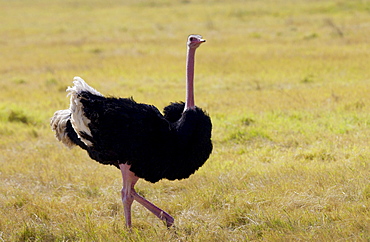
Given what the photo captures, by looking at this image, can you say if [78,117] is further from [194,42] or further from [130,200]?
[194,42]

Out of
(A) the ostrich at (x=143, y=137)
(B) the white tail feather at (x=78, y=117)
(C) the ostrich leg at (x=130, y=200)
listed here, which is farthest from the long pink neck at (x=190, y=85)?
(B) the white tail feather at (x=78, y=117)

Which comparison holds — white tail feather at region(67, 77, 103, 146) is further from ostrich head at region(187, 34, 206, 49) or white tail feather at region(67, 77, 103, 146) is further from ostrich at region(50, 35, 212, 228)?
ostrich head at region(187, 34, 206, 49)

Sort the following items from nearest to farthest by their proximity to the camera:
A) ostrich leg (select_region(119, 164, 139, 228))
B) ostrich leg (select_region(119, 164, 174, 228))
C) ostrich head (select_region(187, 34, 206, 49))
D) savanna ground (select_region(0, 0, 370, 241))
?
1. savanna ground (select_region(0, 0, 370, 241))
2. ostrich leg (select_region(119, 164, 174, 228))
3. ostrich leg (select_region(119, 164, 139, 228))
4. ostrich head (select_region(187, 34, 206, 49))

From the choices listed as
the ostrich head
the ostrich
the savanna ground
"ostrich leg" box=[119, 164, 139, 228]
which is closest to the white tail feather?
the ostrich

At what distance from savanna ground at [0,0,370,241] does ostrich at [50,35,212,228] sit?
20.6 inches

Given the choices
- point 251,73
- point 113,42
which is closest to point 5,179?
point 251,73

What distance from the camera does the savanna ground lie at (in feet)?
17.4

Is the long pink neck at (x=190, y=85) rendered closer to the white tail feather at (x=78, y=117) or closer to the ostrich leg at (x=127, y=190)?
the ostrich leg at (x=127, y=190)

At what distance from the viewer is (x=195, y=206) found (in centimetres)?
589

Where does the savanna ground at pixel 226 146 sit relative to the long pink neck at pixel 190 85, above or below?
below

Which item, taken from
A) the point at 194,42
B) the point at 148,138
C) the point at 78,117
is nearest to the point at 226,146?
the point at 194,42

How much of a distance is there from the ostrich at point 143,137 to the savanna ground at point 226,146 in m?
0.52

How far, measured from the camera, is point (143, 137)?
536cm

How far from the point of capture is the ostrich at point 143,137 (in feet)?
17.5
